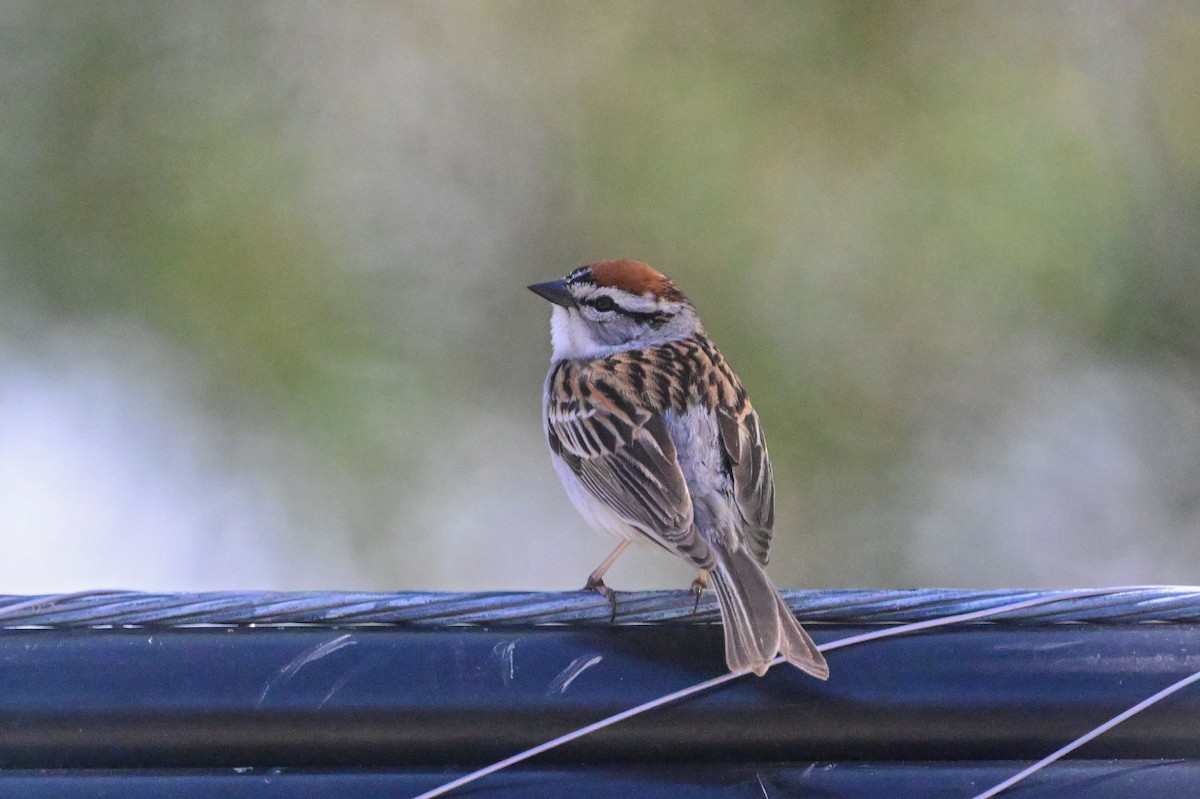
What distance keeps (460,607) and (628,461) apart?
75.0 inches

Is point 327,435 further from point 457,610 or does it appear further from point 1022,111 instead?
point 457,610

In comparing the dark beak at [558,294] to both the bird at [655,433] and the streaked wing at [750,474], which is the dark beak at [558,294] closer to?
the bird at [655,433]

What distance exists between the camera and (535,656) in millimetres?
3242

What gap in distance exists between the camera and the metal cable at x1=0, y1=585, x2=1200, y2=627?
308cm

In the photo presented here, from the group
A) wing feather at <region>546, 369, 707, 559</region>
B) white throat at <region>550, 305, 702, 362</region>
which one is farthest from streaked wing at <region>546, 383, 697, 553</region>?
white throat at <region>550, 305, 702, 362</region>

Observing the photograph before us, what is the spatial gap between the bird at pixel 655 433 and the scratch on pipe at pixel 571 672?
1.66 feet

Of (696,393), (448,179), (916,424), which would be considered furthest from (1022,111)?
(696,393)

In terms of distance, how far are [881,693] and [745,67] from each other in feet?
23.6

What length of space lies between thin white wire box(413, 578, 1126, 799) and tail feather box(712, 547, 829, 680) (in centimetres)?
3

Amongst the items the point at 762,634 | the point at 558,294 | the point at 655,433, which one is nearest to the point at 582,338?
the point at 558,294

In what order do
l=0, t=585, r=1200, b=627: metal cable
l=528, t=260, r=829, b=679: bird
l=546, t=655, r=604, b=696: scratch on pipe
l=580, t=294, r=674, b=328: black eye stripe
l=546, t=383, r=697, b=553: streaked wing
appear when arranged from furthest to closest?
l=580, t=294, r=674, b=328: black eye stripe
l=546, t=383, r=697, b=553: streaked wing
l=528, t=260, r=829, b=679: bird
l=546, t=655, r=604, b=696: scratch on pipe
l=0, t=585, r=1200, b=627: metal cable

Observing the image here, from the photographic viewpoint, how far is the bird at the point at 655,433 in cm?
459

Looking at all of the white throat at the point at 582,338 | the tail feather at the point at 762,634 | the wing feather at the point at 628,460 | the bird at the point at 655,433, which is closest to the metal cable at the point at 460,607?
the tail feather at the point at 762,634

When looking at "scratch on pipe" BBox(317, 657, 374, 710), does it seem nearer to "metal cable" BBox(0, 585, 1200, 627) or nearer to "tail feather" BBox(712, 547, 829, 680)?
"metal cable" BBox(0, 585, 1200, 627)
